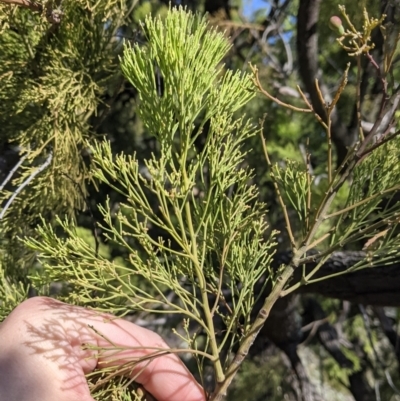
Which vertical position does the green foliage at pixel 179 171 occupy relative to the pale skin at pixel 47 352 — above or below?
above

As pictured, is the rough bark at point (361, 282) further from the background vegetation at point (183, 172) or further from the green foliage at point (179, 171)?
the green foliage at point (179, 171)

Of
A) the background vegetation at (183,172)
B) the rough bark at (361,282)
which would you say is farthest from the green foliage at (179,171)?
the rough bark at (361,282)

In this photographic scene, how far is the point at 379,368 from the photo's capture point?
9.77 ft

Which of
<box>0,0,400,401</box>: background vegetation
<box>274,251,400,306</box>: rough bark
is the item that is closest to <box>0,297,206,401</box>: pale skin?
<box>0,0,400,401</box>: background vegetation

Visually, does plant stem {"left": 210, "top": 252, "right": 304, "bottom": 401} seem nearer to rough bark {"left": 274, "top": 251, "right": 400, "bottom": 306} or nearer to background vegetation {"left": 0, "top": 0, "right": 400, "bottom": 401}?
background vegetation {"left": 0, "top": 0, "right": 400, "bottom": 401}

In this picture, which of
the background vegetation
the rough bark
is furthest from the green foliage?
the rough bark

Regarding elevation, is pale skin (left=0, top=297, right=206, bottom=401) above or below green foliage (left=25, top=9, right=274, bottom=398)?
below

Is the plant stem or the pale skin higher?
the plant stem

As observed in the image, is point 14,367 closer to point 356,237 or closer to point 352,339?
point 356,237

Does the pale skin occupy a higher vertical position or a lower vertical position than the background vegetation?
lower

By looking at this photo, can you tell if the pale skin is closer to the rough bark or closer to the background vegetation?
the background vegetation

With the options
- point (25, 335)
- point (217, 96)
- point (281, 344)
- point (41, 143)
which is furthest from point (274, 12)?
point (25, 335)

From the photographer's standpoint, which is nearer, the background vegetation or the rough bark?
the background vegetation

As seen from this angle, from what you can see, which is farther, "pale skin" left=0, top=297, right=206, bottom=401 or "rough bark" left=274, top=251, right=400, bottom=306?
"rough bark" left=274, top=251, right=400, bottom=306
